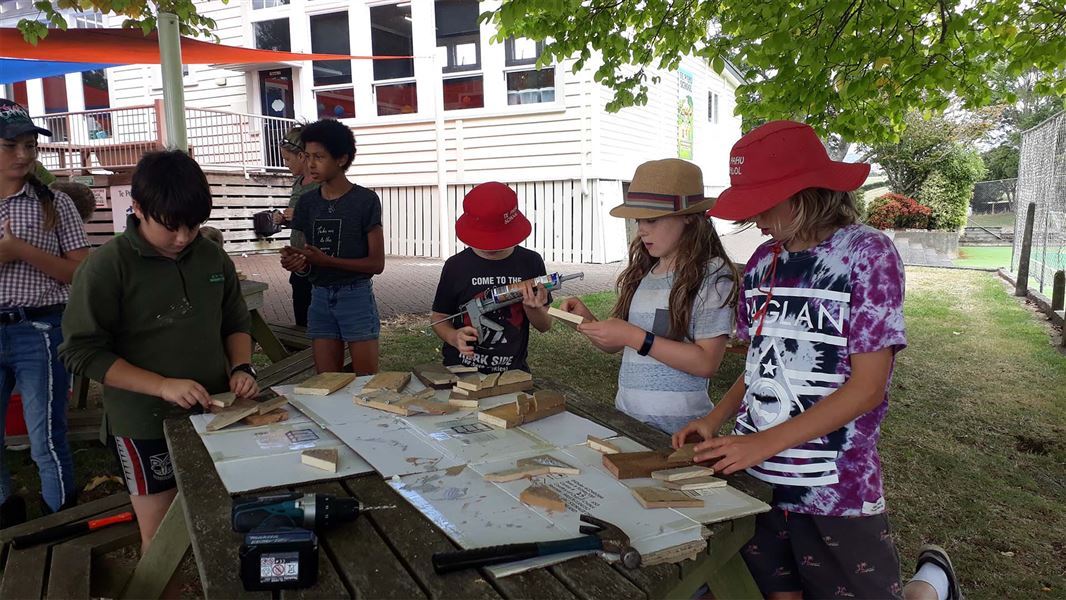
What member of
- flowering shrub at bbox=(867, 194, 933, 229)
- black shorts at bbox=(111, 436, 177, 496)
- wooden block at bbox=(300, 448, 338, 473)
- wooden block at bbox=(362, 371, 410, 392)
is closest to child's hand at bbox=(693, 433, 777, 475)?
wooden block at bbox=(300, 448, 338, 473)

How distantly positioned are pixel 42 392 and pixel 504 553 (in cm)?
320

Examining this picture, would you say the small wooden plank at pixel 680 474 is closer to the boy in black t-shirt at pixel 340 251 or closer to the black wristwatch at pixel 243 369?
the black wristwatch at pixel 243 369

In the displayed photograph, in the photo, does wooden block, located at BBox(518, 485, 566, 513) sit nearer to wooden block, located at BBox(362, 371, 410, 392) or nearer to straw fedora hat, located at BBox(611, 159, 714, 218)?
wooden block, located at BBox(362, 371, 410, 392)

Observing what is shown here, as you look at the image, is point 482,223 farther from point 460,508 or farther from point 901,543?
point 901,543

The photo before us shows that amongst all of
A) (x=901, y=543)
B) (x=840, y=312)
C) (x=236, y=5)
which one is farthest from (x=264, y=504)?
(x=236, y=5)

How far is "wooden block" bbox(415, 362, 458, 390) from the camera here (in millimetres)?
2718

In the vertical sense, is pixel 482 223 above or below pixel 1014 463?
above

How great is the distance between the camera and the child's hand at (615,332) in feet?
8.00

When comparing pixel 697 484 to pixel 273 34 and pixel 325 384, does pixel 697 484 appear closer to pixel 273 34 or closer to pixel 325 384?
pixel 325 384

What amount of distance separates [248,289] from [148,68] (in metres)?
14.1

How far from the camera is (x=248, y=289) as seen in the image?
18.6ft

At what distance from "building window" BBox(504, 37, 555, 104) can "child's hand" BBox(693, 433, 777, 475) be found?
510 inches

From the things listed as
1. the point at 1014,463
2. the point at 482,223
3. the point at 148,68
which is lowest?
the point at 1014,463

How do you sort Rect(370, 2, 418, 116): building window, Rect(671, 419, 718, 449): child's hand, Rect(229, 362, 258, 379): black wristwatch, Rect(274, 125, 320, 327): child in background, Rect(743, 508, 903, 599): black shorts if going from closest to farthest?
1. Rect(743, 508, 903, 599): black shorts
2. Rect(671, 419, 718, 449): child's hand
3. Rect(229, 362, 258, 379): black wristwatch
4. Rect(274, 125, 320, 327): child in background
5. Rect(370, 2, 418, 116): building window
